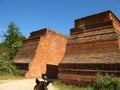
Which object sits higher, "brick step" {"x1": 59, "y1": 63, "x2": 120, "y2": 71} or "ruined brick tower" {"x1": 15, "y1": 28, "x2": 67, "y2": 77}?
"ruined brick tower" {"x1": 15, "y1": 28, "x2": 67, "y2": 77}

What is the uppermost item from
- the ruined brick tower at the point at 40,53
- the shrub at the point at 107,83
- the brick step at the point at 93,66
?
the ruined brick tower at the point at 40,53

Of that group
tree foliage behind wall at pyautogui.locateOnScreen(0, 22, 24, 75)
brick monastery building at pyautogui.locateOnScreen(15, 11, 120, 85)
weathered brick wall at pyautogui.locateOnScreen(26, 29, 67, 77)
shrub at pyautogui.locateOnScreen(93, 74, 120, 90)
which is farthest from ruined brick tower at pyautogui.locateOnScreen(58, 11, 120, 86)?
tree foliage behind wall at pyautogui.locateOnScreen(0, 22, 24, 75)

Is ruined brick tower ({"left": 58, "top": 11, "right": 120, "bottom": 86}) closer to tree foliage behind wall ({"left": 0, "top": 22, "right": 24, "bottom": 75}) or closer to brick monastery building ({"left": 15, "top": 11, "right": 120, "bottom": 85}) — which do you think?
brick monastery building ({"left": 15, "top": 11, "right": 120, "bottom": 85})

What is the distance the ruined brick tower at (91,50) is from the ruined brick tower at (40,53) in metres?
4.93

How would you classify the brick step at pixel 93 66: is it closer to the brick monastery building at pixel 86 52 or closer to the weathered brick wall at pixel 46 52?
the brick monastery building at pixel 86 52

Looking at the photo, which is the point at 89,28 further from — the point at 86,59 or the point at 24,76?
the point at 24,76

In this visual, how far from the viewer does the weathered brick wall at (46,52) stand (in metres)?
19.1

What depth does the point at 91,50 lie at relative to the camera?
13633 millimetres

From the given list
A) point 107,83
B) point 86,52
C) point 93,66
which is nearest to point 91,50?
point 86,52

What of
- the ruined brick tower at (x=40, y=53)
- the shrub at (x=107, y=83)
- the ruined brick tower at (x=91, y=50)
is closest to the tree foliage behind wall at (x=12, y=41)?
the ruined brick tower at (x=40, y=53)

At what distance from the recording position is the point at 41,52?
20.0m

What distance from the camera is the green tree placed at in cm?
2792

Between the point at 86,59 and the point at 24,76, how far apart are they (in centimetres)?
774

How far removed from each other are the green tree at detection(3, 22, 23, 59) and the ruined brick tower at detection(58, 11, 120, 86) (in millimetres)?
14105
